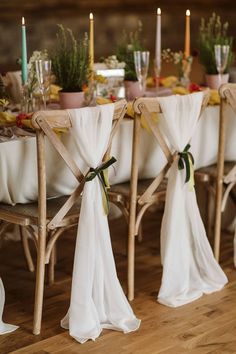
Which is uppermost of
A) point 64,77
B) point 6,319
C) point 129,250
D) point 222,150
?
point 64,77

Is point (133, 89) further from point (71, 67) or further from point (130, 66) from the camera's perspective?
→ point (71, 67)

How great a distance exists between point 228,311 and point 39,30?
4.38 metres

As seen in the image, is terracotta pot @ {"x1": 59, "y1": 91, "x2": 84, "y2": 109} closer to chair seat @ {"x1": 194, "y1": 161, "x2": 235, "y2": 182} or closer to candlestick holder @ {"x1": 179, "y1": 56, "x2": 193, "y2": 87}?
chair seat @ {"x1": 194, "y1": 161, "x2": 235, "y2": 182}

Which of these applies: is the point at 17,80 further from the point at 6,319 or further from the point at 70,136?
the point at 6,319

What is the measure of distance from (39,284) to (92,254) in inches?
9.4

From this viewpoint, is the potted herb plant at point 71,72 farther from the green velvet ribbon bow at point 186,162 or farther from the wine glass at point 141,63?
the green velvet ribbon bow at point 186,162

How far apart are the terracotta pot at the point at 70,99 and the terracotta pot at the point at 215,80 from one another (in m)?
0.89

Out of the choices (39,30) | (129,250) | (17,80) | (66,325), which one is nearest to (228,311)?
(129,250)

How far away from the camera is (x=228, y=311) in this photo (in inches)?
133

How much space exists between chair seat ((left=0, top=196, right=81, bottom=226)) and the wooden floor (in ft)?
1.47

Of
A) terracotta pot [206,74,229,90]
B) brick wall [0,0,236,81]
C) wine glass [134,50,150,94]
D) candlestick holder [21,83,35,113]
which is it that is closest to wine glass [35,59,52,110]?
candlestick holder [21,83,35,113]

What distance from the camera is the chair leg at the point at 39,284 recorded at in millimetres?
3088

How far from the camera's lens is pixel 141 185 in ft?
11.7

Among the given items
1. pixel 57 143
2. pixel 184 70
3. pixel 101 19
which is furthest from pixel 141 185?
pixel 101 19
